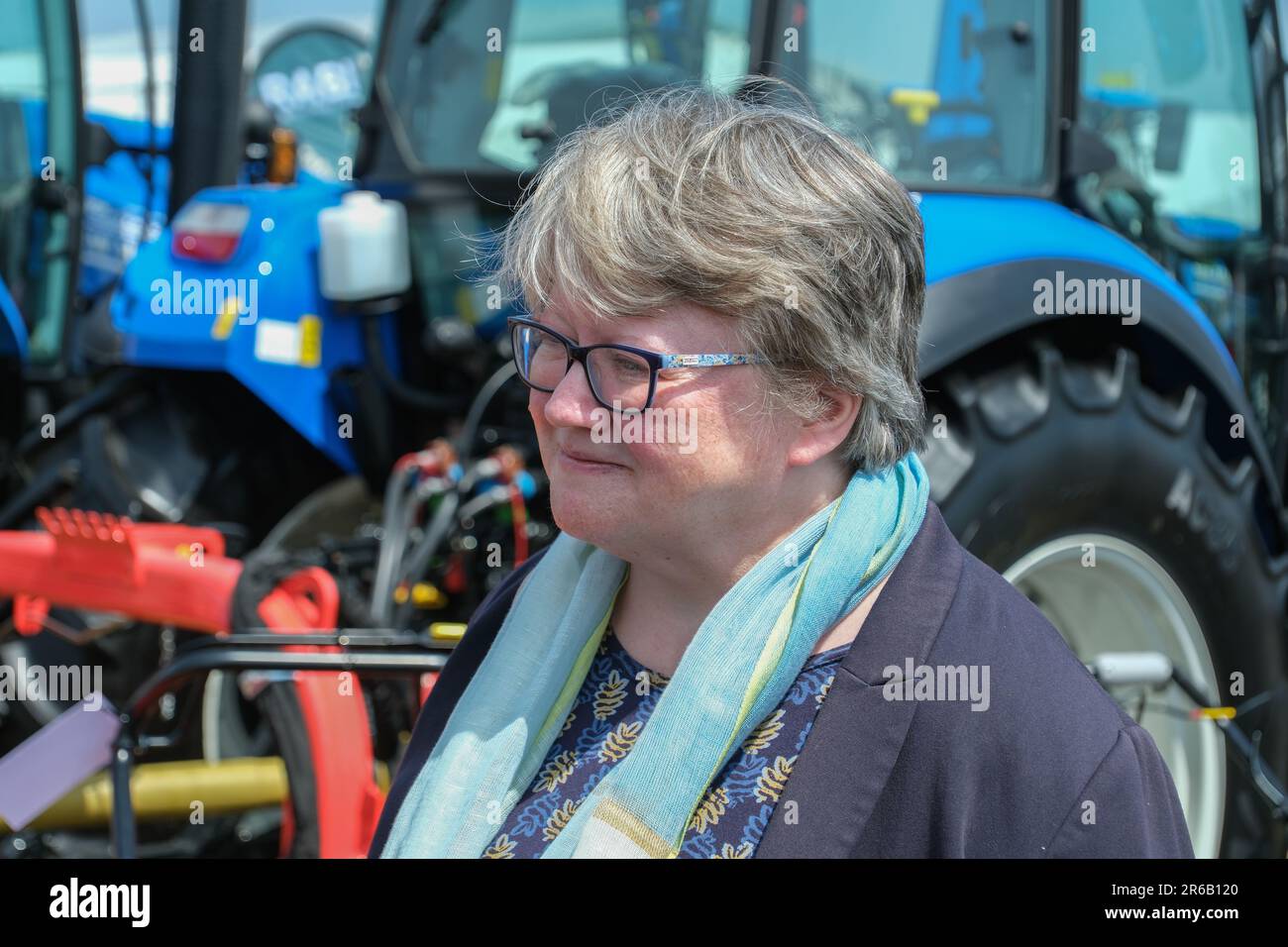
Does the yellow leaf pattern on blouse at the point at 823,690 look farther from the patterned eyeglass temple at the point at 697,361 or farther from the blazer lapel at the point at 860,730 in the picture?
the patterned eyeglass temple at the point at 697,361

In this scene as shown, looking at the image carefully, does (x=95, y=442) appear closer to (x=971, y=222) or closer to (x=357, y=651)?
(x=357, y=651)

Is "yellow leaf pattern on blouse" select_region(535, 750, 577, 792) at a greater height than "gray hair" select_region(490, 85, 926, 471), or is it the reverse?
"gray hair" select_region(490, 85, 926, 471)

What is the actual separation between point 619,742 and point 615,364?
0.40 m

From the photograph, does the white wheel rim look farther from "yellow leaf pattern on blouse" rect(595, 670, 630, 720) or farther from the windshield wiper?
the windshield wiper

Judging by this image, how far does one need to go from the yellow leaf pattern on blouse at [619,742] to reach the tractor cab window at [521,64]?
71.1 inches

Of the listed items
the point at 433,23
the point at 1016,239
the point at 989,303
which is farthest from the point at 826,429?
the point at 433,23

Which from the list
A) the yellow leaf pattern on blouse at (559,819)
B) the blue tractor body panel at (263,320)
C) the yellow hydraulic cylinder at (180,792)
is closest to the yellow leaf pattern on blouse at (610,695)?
the yellow leaf pattern on blouse at (559,819)

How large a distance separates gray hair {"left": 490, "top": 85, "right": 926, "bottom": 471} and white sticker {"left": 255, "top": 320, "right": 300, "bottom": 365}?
1814 millimetres

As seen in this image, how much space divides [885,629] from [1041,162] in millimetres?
1813

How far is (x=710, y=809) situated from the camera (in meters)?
1.44

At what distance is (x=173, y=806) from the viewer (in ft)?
9.07

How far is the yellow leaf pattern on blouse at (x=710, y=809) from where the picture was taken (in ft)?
4.70

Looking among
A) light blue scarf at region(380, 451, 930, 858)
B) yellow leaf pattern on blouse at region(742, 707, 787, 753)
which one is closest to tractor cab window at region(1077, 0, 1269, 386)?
light blue scarf at region(380, 451, 930, 858)

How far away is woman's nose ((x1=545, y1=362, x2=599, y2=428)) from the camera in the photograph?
4.90 feet
